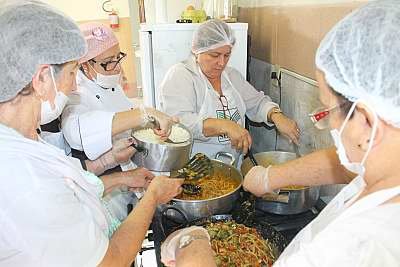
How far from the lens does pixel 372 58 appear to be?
61 centimetres

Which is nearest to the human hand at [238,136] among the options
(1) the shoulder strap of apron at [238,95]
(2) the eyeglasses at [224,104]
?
(2) the eyeglasses at [224,104]

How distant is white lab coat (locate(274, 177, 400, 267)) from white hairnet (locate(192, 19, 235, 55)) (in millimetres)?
1378

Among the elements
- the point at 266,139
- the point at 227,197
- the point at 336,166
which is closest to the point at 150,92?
the point at 266,139

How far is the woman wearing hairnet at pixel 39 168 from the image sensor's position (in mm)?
739

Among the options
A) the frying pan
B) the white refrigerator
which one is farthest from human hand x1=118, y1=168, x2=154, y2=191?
the white refrigerator

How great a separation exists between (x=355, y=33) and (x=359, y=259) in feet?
1.29

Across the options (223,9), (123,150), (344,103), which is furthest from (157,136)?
(223,9)

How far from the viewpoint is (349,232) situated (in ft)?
2.06

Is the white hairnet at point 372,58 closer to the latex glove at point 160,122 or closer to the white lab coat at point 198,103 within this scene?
the latex glove at point 160,122

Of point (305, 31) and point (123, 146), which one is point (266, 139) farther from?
point (123, 146)

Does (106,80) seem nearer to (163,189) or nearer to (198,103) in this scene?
(198,103)

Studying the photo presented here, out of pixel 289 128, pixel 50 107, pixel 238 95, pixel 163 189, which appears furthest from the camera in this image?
pixel 238 95

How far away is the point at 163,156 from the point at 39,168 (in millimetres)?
568

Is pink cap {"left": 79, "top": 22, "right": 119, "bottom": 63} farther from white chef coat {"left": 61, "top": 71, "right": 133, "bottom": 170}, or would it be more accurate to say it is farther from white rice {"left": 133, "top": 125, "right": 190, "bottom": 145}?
white rice {"left": 133, "top": 125, "right": 190, "bottom": 145}
